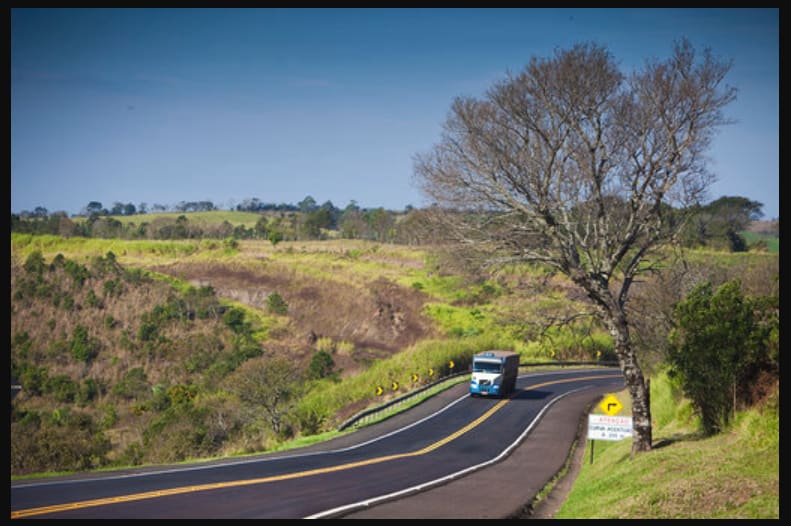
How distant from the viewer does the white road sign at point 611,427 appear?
59.1 feet

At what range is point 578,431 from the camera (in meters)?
29.3

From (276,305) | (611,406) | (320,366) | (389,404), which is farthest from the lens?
(276,305)

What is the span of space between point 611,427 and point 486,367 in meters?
20.2

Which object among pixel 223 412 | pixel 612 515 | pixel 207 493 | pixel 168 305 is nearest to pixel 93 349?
pixel 168 305

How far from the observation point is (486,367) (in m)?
38.3

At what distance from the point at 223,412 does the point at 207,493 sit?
2175 cm

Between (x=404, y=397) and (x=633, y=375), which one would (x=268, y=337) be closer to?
(x=404, y=397)

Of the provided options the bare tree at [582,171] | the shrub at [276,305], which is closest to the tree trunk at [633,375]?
the bare tree at [582,171]

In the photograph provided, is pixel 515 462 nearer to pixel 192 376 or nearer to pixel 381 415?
pixel 381 415

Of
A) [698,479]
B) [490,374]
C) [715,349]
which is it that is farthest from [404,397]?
[698,479]

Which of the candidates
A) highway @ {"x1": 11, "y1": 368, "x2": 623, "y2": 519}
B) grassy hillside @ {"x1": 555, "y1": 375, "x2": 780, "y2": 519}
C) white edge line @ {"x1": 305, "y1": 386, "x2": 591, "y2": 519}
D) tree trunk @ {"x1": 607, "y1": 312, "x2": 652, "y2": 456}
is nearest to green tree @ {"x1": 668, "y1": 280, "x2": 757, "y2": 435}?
grassy hillside @ {"x1": 555, "y1": 375, "x2": 780, "y2": 519}

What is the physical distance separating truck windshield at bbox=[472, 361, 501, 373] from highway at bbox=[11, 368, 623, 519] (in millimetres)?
5916

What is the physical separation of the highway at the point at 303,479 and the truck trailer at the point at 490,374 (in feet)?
Result: 18.2

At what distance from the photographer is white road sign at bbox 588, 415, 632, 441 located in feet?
59.1
